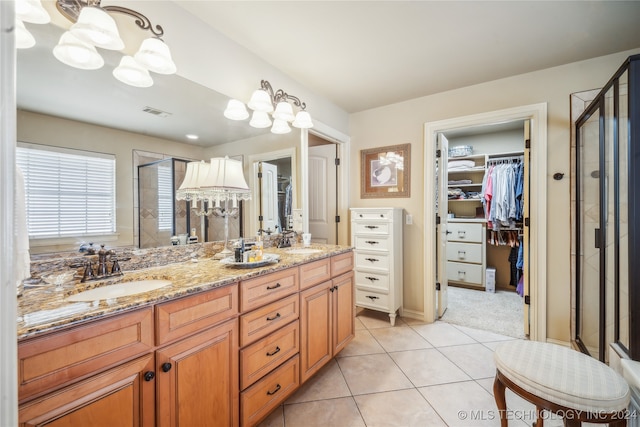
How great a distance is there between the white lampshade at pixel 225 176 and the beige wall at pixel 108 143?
23 centimetres

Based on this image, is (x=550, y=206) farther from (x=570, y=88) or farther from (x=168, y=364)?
(x=168, y=364)

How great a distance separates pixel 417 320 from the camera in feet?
9.47

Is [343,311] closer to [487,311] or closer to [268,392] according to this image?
[268,392]

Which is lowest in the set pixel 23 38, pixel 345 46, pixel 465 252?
pixel 465 252

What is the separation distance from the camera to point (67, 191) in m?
1.21

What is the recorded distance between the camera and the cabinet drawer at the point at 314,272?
1.69 meters

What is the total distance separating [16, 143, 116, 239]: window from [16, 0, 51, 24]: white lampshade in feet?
1.63

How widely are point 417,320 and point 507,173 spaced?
2390mm

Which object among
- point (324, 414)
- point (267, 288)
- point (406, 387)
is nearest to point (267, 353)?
point (267, 288)

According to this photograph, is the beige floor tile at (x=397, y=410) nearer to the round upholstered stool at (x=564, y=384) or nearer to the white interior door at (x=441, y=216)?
the round upholstered stool at (x=564, y=384)

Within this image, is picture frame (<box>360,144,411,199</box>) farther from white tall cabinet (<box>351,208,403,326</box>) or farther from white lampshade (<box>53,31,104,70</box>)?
white lampshade (<box>53,31,104,70</box>)

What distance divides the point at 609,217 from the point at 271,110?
2.36 m

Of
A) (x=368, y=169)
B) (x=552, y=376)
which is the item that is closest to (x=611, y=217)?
(x=552, y=376)

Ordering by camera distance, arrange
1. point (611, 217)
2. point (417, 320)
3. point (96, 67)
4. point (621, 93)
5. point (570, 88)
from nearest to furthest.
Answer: point (96, 67)
point (621, 93)
point (611, 217)
point (570, 88)
point (417, 320)
